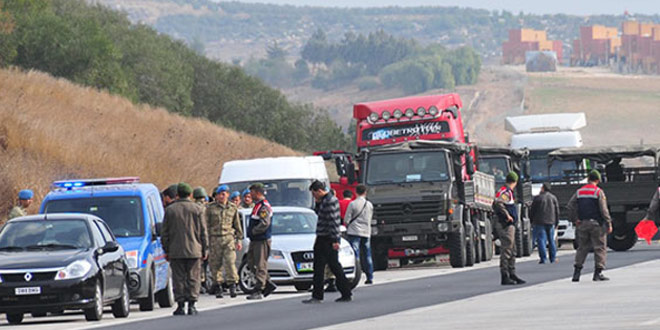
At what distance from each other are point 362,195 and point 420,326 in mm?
10745

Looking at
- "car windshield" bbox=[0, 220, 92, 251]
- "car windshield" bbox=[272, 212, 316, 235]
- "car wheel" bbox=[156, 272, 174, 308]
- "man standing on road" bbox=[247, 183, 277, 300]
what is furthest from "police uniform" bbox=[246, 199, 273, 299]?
"car windshield" bbox=[272, 212, 316, 235]

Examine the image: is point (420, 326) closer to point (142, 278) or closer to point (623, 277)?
point (142, 278)

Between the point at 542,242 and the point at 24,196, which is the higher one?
the point at 24,196

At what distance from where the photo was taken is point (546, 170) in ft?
146

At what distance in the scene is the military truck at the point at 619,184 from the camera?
39.8 meters

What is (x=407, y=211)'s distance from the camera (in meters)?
33.9

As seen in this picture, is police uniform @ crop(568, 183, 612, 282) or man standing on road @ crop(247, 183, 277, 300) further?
police uniform @ crop(568, 183, 612, 282)

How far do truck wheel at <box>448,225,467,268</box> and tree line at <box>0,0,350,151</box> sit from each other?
44815 mm

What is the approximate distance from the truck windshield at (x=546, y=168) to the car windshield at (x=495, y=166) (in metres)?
1.60

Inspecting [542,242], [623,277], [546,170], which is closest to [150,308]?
[623,277]

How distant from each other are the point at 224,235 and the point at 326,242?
3103mm

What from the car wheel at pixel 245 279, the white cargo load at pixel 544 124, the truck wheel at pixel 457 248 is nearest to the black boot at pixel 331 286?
the car wheel at pixel 245 279

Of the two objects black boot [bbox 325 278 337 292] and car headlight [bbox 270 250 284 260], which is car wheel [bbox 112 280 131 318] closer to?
black boot [bbox 325 278 337 292]

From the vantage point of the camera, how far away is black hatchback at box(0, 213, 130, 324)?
63.7ft
